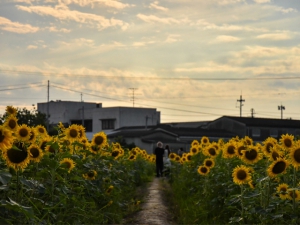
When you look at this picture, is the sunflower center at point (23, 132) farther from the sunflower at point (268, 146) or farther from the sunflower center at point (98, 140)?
the sunflower center at point (98, 140)

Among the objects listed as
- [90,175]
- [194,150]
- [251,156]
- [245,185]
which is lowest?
[245,185]

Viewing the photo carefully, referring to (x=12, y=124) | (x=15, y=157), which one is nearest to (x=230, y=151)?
(x=12, y=124)

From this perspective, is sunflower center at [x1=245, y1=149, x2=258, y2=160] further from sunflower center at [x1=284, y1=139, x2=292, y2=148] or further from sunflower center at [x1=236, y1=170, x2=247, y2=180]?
sunflower center at [x1=284, y1=139, x2=292, y2=148]

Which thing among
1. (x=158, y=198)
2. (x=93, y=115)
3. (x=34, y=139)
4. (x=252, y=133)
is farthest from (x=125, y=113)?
(x=34, y=139)

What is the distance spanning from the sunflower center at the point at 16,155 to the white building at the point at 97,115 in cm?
6783

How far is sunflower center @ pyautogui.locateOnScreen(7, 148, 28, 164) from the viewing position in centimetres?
457

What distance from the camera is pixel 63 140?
869 cm

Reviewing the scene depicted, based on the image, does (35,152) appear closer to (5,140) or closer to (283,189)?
(5,140)

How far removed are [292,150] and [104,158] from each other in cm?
370

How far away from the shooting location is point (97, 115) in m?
75.4

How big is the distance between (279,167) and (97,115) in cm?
6917

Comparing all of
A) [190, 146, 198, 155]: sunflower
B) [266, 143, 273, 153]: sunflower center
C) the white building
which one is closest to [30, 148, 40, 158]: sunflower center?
[266, 143, 273, 153]: sunflower center

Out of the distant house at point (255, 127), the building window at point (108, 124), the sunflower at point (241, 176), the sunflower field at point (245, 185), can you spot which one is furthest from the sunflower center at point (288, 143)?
the building window at point (108, 124)

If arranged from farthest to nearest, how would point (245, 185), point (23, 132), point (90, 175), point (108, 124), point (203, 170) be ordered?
point (108, 124), point (203, 170), point (245, 185), point (90, 175), point (23, 132)
